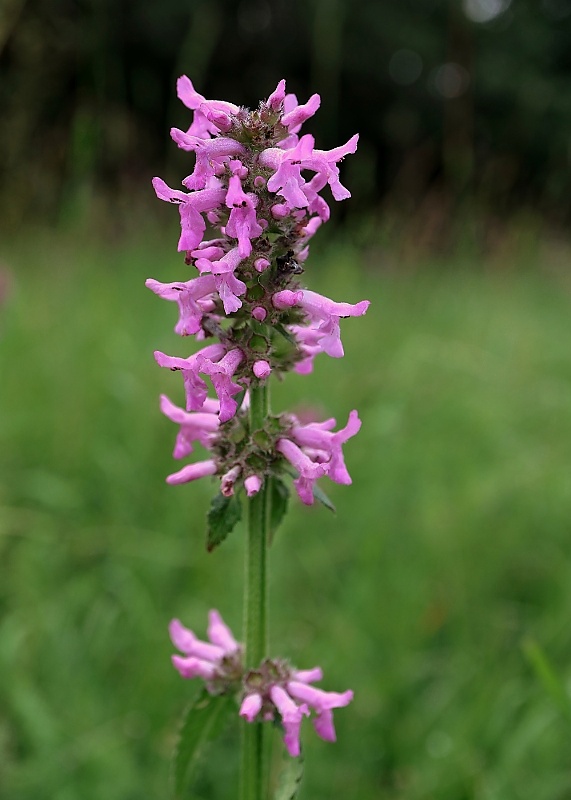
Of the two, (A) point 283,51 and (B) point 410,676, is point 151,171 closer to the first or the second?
(B) point 410,676

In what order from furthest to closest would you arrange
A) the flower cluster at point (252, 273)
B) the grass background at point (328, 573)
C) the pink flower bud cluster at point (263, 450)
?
the grass background at point (328, 573) → the pink flower bud cluster at point (263, 450) → the flower cluster at point (252, 273)

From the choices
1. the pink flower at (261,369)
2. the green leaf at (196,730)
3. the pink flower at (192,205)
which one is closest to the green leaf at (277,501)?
the pink flower at (261,369)

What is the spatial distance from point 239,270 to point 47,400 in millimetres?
3224

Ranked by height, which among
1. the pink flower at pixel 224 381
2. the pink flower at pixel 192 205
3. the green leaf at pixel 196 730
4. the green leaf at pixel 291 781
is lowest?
the green leaf at pixel 291 781

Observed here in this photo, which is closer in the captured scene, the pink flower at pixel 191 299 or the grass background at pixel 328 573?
the pink flower at pixel 191 299

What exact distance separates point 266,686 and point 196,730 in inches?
6.1

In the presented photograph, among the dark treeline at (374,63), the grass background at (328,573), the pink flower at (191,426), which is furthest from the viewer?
the dark treeline at (374,63)

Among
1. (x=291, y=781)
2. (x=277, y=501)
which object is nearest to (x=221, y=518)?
(x=277, y=501)

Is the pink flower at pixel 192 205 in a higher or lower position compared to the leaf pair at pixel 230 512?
higher

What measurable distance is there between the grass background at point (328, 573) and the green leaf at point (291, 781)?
0.62 m

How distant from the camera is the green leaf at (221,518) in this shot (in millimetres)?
1410

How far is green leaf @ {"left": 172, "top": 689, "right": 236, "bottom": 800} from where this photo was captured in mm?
1514

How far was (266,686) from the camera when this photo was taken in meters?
1.53

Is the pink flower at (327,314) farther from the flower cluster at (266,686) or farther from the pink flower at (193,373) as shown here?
the flower cluster at (266,686)
